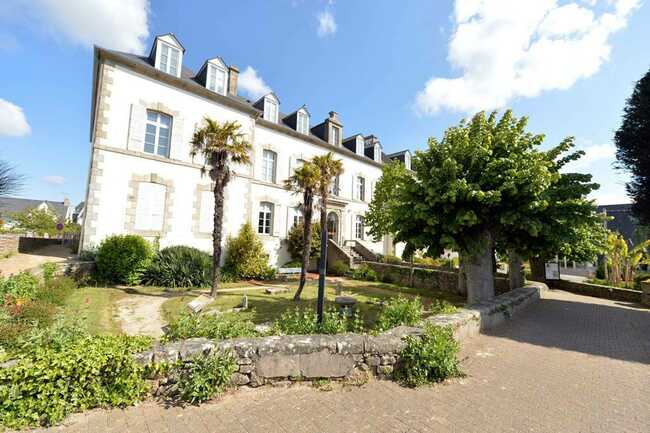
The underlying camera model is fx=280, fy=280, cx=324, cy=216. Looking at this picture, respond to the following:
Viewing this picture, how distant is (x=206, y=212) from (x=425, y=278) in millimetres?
11575

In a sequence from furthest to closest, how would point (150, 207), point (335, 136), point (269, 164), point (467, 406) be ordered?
1. point (335, 136)
2. point (269, 164)
3. point (150, 207)
4. point (467, 406)

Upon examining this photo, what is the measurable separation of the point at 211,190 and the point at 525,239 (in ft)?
44.5

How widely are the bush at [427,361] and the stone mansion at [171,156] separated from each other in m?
9.44

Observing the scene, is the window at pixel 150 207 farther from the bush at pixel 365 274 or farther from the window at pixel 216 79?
the bush at pixel 365 274

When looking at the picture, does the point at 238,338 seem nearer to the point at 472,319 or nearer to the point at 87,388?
the point at 87,388

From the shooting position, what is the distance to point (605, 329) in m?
7.21

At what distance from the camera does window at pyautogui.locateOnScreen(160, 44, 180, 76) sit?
1360 centimetres

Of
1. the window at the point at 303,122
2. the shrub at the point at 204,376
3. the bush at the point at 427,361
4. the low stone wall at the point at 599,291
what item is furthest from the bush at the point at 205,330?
the window at the point at 303,122

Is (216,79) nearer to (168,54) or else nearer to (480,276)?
(168,54)

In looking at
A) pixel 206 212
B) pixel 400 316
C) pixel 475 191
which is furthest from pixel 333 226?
pixel 400 316

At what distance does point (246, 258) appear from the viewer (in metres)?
14.1

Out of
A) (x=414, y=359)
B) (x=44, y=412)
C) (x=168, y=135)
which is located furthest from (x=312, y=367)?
(x=168, y=135)

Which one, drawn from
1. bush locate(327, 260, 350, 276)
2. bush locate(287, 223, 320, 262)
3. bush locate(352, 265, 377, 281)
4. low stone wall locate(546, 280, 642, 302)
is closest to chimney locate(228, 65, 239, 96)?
bush locate(287, 223, 320, 262)

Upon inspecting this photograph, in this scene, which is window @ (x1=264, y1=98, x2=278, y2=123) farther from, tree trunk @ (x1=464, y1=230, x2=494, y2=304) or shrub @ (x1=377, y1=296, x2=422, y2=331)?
shrub @ (x1=377, y1=296, x2=422, y2=331)
